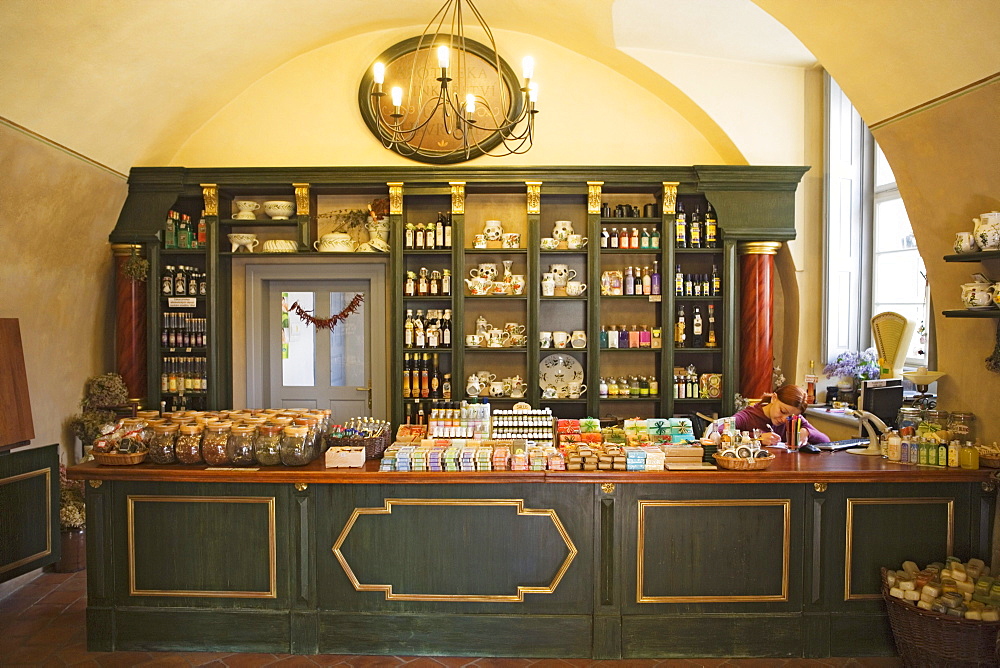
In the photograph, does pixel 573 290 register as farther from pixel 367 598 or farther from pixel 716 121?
pixel 367 598

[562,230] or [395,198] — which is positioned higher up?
[395,198]

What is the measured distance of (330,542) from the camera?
366 centimetres

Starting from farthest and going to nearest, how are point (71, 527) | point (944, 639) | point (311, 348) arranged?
point (311, 348) < point (71, 527) < point (944, 639)

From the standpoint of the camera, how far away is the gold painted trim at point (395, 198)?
5.83 meters

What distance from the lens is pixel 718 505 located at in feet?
11.9

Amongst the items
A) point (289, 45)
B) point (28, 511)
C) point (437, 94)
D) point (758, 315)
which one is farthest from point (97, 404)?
point (758, 315)

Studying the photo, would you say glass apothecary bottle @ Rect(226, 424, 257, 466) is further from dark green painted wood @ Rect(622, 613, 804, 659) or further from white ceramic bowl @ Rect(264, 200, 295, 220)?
white ceramic bowl @ Rect(264, 200, 295, 220)

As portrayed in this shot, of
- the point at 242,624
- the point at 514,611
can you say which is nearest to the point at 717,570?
the point at 514,611

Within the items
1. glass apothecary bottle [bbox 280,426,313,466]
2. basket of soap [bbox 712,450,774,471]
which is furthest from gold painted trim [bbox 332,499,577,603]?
basket of soap [bbox 712,450,774,471]

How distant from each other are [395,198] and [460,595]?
3.45 metres

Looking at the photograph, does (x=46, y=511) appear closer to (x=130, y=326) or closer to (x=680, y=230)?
(x=130, y=326)

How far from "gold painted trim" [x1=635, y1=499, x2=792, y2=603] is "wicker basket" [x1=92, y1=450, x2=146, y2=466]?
272 cm

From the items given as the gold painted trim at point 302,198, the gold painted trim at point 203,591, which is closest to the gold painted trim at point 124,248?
the gold painted trim at point 302,198

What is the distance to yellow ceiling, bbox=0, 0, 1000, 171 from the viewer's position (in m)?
3.45
